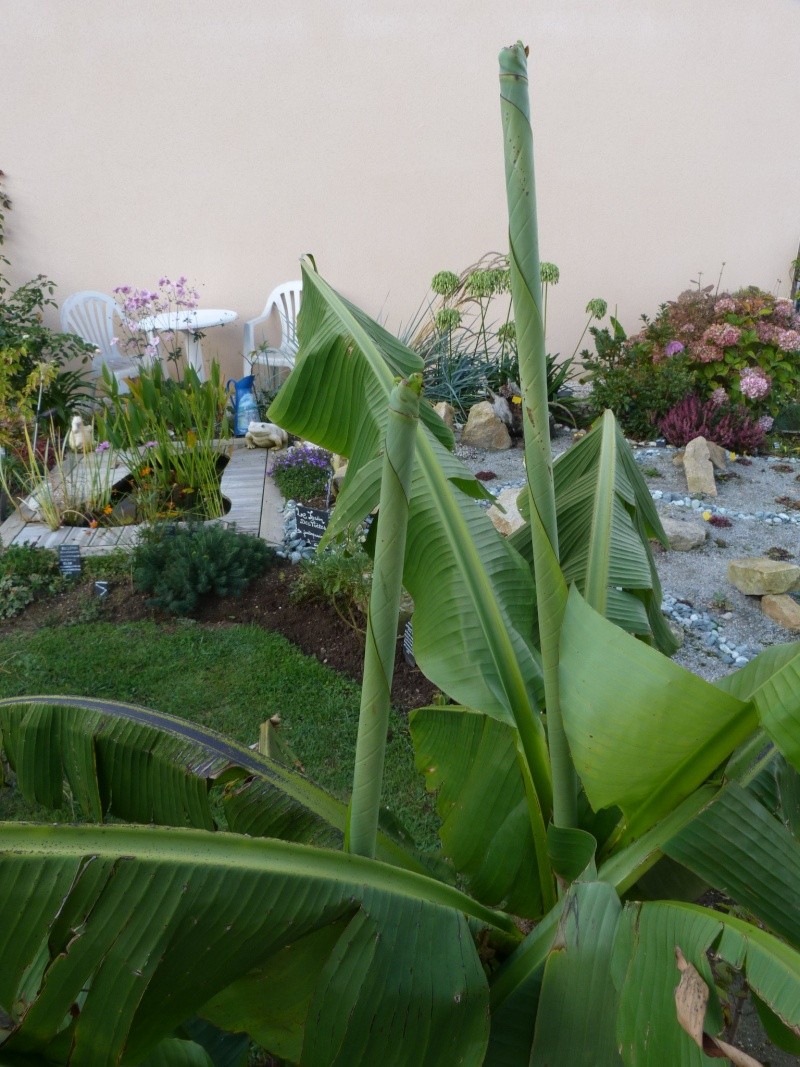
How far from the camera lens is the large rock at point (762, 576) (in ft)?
11.1

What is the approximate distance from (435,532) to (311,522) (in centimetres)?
272

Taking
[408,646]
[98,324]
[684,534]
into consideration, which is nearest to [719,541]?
[684,534]

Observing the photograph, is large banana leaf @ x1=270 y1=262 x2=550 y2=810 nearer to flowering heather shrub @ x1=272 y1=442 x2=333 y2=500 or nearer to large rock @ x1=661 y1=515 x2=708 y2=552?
large rock @ x1=661 y1=515 x2=708 y2=552

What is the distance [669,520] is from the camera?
4.00 meters

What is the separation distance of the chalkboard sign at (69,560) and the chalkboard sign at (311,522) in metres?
1.20

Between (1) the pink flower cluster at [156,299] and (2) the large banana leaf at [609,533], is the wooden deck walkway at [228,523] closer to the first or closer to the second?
(1) the pink flower cluster at [156,299]

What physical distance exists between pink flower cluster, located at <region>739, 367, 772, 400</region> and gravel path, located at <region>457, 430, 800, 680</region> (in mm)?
542

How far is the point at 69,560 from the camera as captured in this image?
12.8 feet

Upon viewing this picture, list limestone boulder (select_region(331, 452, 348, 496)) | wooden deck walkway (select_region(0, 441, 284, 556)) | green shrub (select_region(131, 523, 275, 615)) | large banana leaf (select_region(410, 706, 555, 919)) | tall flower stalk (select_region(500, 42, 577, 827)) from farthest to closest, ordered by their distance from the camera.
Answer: limestone boulder (select_region(331, 452, 348, 496)) → wooden deck walkway (select_region(0, 441, 284, 556)) → green shrub (select_region(131, 523, 275, 615)) → large banana leaf (select_region(410, 706, 555, 919)) → tall flower stalk (select_region(500, 42, 577, 827))

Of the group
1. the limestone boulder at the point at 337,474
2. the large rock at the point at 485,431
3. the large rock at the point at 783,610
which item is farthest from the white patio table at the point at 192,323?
the large rock at the point at 783,610

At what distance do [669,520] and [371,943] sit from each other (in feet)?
11.6

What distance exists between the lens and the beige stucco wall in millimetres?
6180

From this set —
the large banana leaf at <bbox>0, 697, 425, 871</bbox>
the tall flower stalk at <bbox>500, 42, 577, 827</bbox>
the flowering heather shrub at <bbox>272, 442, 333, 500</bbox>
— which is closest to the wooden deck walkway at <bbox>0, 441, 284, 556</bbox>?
the flowering heather shrub at <bbox>272, 442, 333, 500</bbox>

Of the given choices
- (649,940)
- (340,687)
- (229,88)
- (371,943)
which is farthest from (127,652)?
(229,88)
